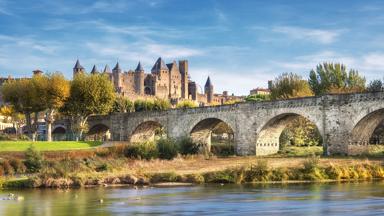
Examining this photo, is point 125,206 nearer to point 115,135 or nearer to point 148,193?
point 148,193

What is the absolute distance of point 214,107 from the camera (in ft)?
191

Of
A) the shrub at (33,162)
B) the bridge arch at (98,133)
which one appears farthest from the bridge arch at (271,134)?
the bridge arch at (98,133)

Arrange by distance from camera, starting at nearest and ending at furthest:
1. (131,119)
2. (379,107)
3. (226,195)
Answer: (226,195), (379,107), (131,119)

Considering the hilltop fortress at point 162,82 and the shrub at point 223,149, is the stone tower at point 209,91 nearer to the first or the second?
the hilltop fortress at point 162,82

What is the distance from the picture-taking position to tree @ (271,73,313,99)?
71544mm

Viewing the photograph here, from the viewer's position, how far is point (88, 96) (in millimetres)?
69125

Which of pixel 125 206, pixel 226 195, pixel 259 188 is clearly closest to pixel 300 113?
pixel 259 188

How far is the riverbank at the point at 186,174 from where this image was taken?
3253 cm

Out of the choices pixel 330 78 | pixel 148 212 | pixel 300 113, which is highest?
pixel 330 78

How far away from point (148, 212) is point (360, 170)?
1788 cm

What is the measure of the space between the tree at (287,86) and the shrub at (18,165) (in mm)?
38063

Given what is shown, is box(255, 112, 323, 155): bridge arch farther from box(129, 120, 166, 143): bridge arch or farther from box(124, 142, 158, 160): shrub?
box(129, 120, 166, 143): bridge arch

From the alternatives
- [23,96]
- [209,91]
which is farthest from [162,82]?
[23,96]

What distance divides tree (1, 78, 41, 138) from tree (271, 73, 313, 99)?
89.8 feet
